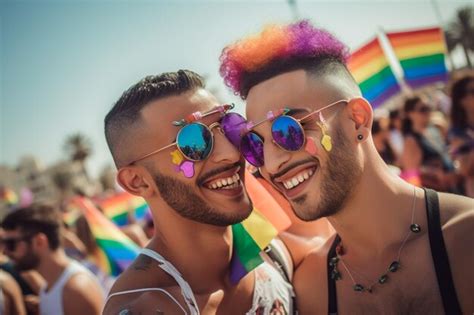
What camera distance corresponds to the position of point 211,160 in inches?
102

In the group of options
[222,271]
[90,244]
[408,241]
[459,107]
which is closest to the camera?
[408,241]

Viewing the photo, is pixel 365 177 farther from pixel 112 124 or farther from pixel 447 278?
pixel 112 124

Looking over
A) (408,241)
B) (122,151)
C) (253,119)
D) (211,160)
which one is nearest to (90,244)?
(122,151)

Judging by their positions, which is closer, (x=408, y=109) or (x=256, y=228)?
(x=256, y=228)

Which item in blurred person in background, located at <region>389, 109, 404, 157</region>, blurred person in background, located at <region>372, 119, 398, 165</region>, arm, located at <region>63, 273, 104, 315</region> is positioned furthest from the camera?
blurred person in background, located at <region>389, 109, 404, 157</region>

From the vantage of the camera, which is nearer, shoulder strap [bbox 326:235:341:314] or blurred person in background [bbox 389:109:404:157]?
shoulder strap [bbox 326:235:341:314]

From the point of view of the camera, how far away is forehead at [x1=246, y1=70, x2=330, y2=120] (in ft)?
7.38

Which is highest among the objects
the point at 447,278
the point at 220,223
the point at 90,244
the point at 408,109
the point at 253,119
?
the point at 253,119

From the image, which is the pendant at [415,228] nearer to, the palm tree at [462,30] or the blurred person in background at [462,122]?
the blurred person in background at [462,122]

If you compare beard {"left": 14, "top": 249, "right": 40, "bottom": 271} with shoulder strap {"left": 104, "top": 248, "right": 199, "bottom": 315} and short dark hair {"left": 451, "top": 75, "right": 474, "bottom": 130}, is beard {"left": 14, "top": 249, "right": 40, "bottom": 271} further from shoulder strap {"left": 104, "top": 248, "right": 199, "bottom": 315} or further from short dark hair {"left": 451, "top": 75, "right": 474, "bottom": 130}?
short dark hair {"left": 451, "top": 75, "right": 474, "bottom": 130}

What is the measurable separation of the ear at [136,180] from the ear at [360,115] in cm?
133

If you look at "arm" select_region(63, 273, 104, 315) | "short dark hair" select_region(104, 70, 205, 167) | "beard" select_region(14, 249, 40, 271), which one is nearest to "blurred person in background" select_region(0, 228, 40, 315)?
"beard" select_region(14, 249, 40, 271)

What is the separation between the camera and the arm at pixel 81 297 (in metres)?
4.07

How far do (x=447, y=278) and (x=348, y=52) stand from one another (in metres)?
1.37
